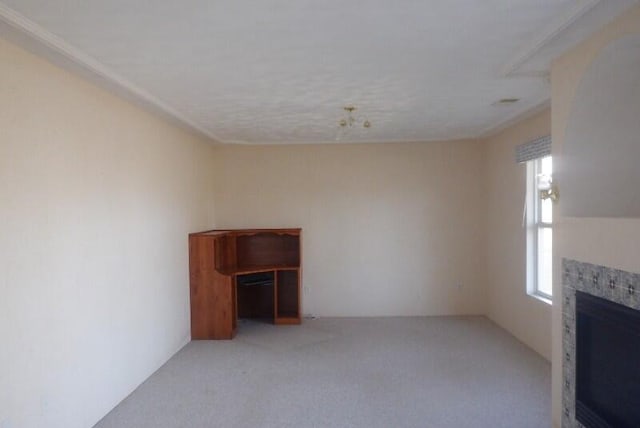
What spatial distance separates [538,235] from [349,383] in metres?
2.52

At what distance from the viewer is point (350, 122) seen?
174 inches

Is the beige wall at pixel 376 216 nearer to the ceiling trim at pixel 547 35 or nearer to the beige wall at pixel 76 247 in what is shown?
the beige wall at pixel 76 247

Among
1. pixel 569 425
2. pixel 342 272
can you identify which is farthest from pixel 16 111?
pixel 342 272

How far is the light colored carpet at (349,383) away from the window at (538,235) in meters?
0.71

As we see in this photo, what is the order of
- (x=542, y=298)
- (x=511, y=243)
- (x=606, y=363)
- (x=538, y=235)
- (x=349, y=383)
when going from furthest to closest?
(x=511, y=243), (x=538, y=235), (x=542, y=298), (x=349, y=383), (x=606, y=363)

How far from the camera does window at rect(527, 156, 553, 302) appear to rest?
164 inches

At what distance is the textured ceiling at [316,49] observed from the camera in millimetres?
1957

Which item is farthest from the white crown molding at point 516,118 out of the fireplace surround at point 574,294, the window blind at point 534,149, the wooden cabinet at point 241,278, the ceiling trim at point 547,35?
the wooden cabinet at point 241,278

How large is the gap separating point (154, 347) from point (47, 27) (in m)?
2.87

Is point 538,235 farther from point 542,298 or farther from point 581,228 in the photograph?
point 581,228

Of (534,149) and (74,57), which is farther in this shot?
(534,149)

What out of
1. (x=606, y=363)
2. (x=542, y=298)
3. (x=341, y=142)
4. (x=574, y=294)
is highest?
(x=341, y=142)

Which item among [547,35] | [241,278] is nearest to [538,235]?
[547,35]

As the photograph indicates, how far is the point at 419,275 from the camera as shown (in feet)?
18.8
